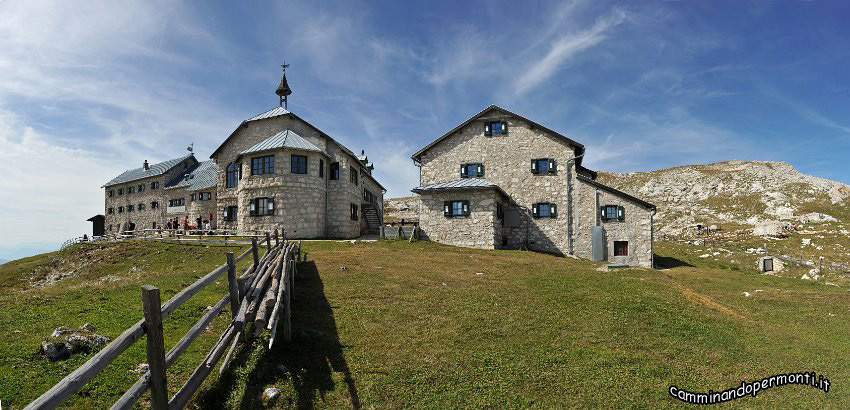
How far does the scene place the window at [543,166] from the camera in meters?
35.2

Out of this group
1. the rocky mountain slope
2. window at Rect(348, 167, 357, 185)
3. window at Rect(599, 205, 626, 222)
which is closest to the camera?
window at Rect(599, 205, 626, 222)

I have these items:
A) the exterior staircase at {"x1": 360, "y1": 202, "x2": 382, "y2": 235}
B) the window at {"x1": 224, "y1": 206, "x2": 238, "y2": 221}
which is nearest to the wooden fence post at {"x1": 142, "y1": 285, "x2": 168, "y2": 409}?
the window at {"x1": 224, "y1": 206, "x2": 238, "y2": 221}

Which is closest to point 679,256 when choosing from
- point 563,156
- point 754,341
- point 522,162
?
point 563,156

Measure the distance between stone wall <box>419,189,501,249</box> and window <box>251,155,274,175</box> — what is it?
13.0 metres

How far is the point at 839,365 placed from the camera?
10.4m

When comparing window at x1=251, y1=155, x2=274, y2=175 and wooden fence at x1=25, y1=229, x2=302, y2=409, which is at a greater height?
window at x1=251, y1=155, x2=274, y2=175

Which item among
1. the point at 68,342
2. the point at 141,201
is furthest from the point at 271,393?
the point at 141,201

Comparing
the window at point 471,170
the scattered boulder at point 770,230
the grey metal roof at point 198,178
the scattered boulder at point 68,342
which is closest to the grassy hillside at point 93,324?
the scattered boulder at point 68,342

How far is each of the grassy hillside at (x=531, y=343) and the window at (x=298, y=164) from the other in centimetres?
1581

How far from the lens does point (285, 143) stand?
34156 mm

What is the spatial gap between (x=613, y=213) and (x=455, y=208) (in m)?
13.0

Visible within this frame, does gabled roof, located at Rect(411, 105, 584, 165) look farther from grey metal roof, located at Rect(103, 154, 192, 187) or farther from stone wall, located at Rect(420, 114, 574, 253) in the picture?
grey metal roof, located at Rect(103, 154, 192, 187)

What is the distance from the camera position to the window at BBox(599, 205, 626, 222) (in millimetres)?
33250

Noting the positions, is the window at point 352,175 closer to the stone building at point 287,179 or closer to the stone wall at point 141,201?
the stone building at point 287,179
